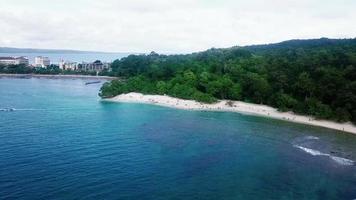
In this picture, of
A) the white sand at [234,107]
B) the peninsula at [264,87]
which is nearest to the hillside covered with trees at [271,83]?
the peninsula at [264,87]

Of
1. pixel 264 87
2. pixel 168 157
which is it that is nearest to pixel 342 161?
pixel 168 157

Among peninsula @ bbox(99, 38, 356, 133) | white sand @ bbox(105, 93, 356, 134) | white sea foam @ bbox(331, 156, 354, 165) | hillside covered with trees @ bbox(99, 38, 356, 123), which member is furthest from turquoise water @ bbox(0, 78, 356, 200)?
hillside covered with trees @ bbox(99, 38, 356, 123)

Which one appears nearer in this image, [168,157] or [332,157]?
[168,157]

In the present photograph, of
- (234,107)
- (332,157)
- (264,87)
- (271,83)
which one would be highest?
(271,83)

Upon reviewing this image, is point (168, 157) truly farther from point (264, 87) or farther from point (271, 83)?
point (271, 83)

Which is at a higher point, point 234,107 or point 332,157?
point 234,107

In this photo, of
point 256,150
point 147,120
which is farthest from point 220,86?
point 256,150

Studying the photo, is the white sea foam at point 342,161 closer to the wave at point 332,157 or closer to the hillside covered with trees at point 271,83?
the wave at point 332,157
